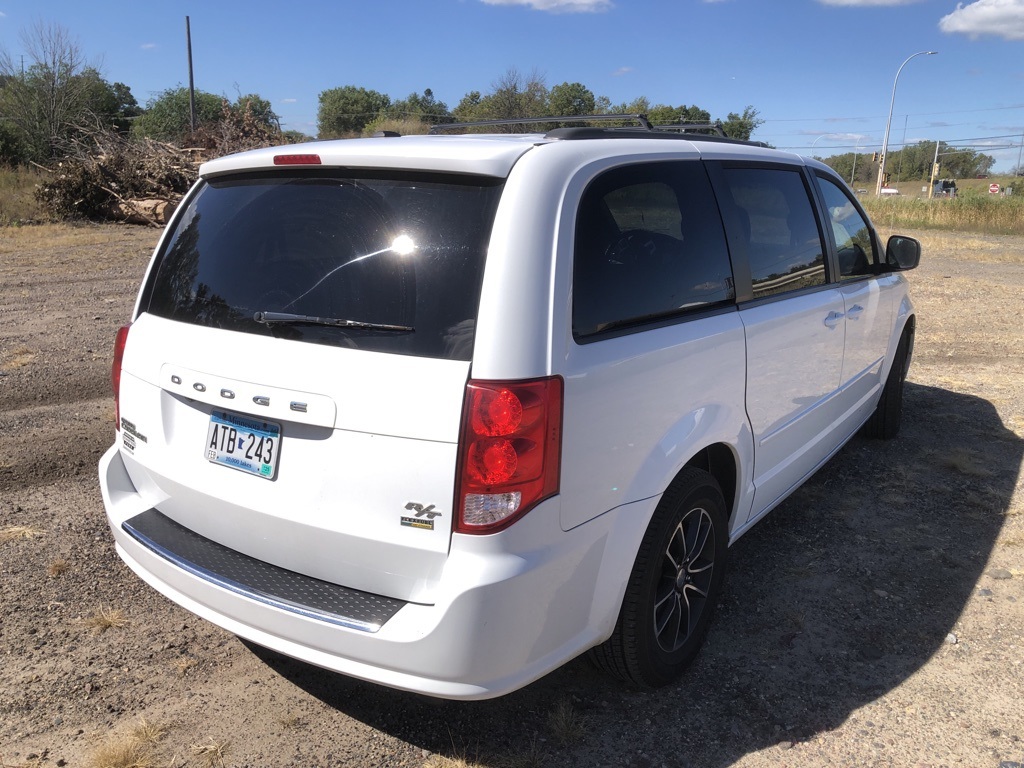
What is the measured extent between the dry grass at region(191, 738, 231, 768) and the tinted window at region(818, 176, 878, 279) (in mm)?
3569

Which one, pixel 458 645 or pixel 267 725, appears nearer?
pixel 458 645

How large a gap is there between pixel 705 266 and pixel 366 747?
81.2 inches

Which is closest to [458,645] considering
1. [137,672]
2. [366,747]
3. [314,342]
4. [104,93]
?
[366,747]

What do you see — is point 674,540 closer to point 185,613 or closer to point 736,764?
point 736,764

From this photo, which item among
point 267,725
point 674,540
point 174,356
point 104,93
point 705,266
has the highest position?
point 104,93

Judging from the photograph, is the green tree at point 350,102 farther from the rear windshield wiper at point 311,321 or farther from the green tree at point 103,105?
the rear windshield wiper at point 311,321

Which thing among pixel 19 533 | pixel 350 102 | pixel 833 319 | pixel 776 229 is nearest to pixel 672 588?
pixel 776 229

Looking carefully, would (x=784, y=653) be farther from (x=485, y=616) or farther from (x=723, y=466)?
(x=485, y=616)

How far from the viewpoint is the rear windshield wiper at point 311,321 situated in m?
2.17

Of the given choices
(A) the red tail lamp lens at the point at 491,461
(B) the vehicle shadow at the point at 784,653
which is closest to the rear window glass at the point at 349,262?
(A) the red tail lamp lens at the point at 491,461

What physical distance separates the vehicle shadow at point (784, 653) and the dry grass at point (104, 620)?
2.09ft

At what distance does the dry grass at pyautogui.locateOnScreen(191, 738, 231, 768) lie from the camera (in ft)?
8.03

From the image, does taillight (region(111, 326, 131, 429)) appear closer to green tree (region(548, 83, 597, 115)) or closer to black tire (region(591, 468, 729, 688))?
black tire (region(591, 468, 729, 688))

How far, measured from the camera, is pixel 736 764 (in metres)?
2.51
